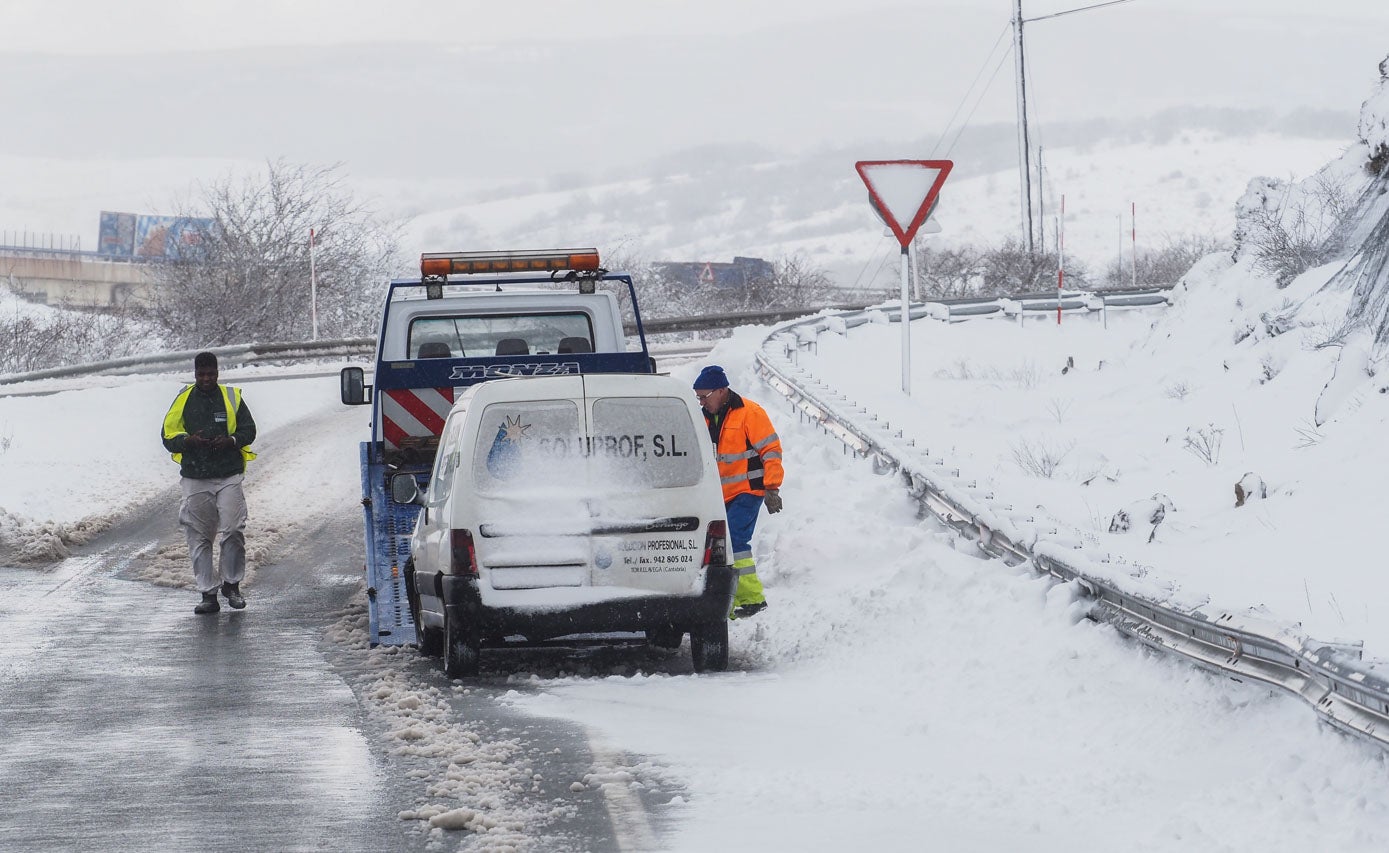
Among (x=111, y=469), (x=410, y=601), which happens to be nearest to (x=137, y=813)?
(x=410, y=601)

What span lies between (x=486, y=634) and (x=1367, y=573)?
4667 millimetres

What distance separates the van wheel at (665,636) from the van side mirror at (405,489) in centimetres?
173

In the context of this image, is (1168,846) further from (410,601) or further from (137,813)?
(410,601)

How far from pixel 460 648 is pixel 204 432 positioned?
4561mm

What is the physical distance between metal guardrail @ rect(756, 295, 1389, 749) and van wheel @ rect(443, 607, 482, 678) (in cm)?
292

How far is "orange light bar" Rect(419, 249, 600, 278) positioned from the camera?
479 inches

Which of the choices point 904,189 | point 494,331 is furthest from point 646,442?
point 904,189

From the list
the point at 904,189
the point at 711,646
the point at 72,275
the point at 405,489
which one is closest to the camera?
the point at 711,646

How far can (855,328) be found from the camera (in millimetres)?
26953

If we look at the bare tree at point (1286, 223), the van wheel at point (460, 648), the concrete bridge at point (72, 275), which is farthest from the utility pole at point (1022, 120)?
the concrete bridge at point (72, 275)

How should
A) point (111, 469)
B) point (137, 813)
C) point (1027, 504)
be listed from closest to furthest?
point (137, 813)
point (1027, 504)
point (111, 469)

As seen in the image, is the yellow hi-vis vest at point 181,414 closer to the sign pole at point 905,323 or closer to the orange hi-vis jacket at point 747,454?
the orange hi-vis jacket at point 747,454

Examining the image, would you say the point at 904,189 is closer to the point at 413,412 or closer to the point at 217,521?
the point at 413,412

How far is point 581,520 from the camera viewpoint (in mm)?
8938
